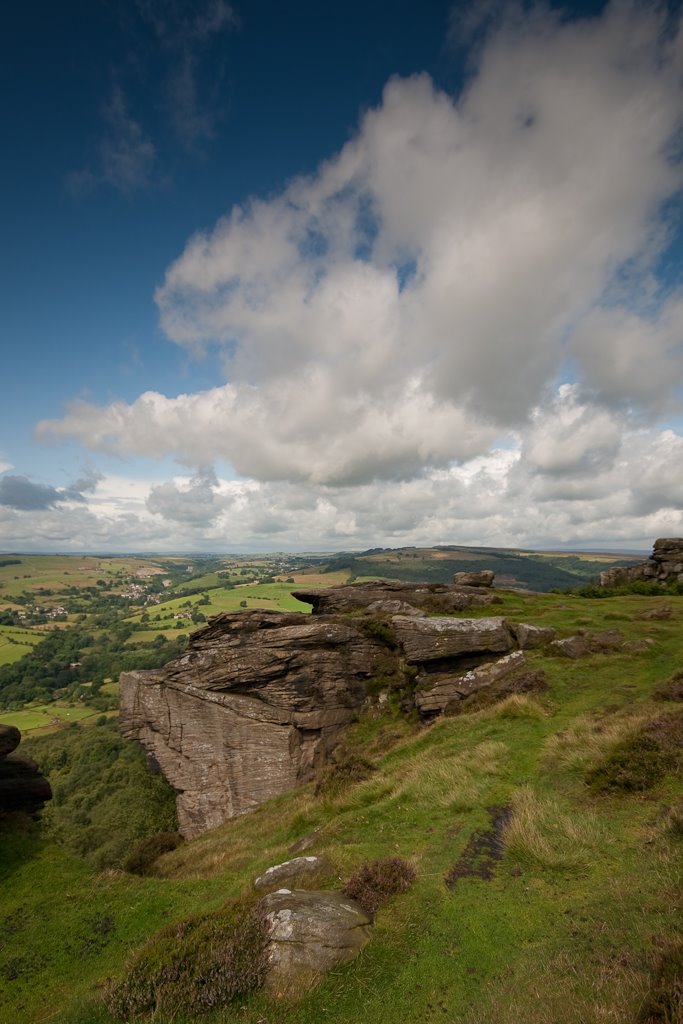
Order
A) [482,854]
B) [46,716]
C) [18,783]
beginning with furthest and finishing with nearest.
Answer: [46,716]
[18,783]
[482,854]

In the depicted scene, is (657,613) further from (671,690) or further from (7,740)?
(7,740)

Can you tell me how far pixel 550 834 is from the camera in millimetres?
10977

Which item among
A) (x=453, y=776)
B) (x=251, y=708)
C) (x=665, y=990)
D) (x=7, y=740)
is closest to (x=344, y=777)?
(x=453, y=776)

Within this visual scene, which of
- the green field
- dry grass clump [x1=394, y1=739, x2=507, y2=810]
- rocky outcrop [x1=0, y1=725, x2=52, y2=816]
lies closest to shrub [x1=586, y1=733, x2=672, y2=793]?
dry grass clump [x1=394, y1=739, x2=507, y2=810]

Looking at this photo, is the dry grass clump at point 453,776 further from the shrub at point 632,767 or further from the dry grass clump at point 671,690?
the dry grass clump at point 671,690

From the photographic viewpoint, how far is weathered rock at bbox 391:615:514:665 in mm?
29906

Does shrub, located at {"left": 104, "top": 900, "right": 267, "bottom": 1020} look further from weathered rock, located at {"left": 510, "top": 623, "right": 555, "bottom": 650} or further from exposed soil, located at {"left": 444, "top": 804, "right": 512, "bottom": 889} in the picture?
weathered rock, located at {"left": 510, "top": 623, "right": 555, "bottom": 650}

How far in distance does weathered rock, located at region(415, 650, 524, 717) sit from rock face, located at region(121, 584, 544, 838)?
0.40 metres

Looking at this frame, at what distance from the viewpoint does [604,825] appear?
10.8 meters

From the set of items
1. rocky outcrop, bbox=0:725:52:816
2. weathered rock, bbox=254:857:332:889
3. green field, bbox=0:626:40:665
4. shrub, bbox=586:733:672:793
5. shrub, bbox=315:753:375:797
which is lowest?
green field, bbox=0:626:40:665

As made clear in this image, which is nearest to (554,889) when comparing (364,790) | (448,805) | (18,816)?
(448,805)

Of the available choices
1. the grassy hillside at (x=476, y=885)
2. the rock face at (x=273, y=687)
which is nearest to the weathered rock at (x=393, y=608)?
the rock face at (x=273, y=687)

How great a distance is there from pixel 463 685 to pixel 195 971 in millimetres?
22263

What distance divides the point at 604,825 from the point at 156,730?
Result: 36.2m
